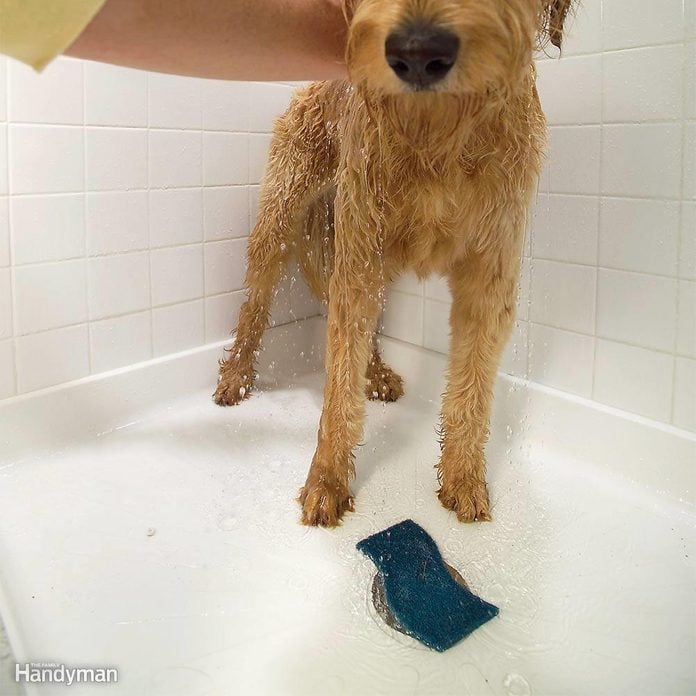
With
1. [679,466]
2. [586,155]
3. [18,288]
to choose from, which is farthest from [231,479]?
[586,155]

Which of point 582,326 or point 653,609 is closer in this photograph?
point 653,609

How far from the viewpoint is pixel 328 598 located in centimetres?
130

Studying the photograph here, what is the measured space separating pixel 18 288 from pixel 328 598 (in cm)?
122

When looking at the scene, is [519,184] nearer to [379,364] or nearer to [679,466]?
[679,466]

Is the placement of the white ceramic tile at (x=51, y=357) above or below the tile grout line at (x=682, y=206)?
below

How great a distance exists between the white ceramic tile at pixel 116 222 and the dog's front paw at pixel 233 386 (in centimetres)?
52

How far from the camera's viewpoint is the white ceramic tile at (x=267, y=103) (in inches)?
90.0

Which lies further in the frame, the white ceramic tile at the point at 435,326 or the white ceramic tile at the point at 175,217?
the white ceramic tile at the point at 435,326

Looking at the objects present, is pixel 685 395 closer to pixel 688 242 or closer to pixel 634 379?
pixel 634 379

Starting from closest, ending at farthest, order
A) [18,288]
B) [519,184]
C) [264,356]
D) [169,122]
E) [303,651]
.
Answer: [303,651] → [519,184] → [18,288] → [169,122] → [264,356]

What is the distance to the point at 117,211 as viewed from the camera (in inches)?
78.7

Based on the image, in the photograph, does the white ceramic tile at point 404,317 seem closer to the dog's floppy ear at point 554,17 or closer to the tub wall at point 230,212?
the tub wall at point 230,212

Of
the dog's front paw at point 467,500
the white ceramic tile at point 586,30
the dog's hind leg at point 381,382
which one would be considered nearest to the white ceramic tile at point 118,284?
the dog's hind leg at point 381,382

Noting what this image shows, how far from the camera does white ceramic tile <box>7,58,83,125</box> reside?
1705 mm
